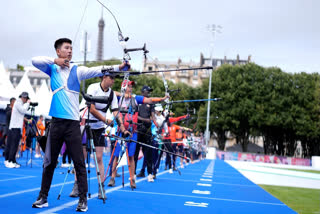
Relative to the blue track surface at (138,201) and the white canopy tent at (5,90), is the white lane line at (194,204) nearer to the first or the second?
the blue track surface at (138,201)

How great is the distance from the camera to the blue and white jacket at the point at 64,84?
5.69 m

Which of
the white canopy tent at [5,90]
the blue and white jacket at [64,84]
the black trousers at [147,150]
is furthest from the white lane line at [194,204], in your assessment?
the white canopy tent at [5,90]

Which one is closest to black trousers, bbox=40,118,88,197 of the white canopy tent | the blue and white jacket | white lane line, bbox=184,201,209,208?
the blue and white jacket

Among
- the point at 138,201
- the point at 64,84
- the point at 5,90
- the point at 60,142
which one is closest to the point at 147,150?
the point at 138,201

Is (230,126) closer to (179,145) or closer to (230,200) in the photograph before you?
(179,145)

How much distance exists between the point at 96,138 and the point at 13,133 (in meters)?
5.39

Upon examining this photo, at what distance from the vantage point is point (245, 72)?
180 feet

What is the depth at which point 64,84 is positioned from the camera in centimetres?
575

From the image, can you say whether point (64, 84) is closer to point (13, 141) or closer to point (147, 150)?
point (147, 150)

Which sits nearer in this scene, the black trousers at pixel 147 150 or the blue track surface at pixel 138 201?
the blue track surface at pixel 138 201

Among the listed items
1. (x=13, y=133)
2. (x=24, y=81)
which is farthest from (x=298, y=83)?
(x=13, y=133)

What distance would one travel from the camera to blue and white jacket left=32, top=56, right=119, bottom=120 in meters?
5.69

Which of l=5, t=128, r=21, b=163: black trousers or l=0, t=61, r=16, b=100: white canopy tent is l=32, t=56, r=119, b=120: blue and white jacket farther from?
l=0, t=61, r=16, b=100: white canopy tent

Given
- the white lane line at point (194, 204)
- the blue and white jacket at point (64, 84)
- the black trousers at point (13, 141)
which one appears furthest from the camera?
the black trousers at point (13, 141)
